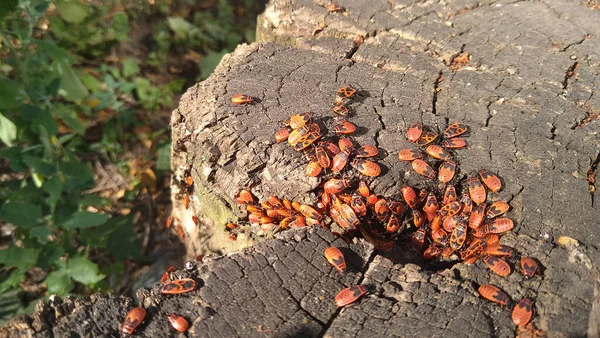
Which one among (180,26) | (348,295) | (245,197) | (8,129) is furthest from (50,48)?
(180,26)

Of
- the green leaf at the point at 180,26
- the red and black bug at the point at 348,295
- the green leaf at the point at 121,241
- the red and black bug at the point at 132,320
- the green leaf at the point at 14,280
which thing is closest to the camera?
the red and black bug at the point at 132,320

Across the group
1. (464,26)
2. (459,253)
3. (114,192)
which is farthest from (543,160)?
(114,192)

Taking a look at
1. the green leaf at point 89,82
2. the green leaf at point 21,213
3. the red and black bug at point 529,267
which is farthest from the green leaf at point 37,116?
the red and black bug at point 529,267

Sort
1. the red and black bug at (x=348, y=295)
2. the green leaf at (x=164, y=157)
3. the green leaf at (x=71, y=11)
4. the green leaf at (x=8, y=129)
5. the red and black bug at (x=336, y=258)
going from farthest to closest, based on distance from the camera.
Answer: the green leaf at (x=164, y=157)
the green leaf at (x=71, y=11)
the green leaf at (x=8, y=129)
the red and black bug at (x=336, y=258)
the red and black bug at (x=348, y=295)

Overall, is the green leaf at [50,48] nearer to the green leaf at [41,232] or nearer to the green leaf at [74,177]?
the green leaf at [74,177]

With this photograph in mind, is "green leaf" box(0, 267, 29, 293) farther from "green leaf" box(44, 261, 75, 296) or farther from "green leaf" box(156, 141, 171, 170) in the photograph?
"green leaf" box(156, 141, 171, 170)

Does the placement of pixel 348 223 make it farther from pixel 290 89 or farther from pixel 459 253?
pixel 290 89

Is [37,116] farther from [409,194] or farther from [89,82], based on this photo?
[409,194]
